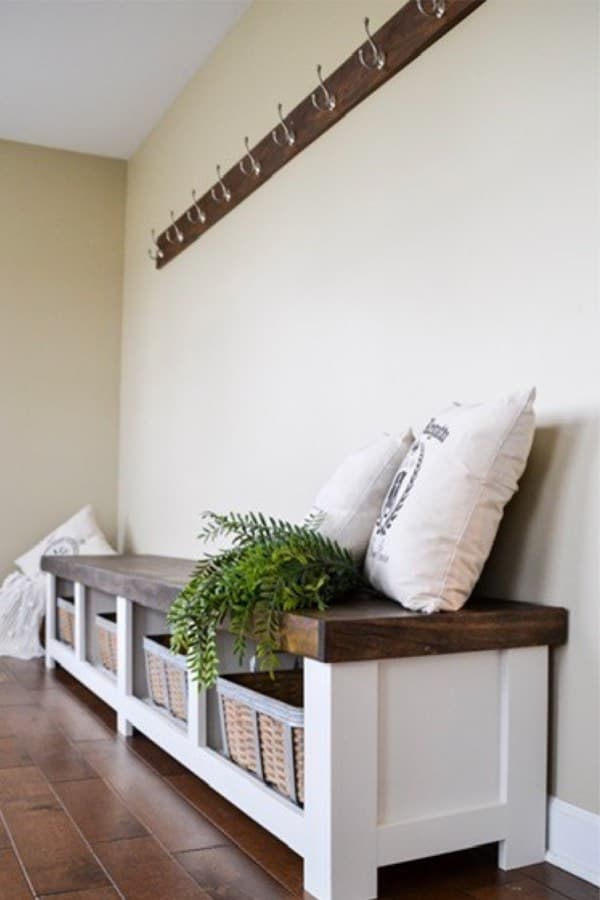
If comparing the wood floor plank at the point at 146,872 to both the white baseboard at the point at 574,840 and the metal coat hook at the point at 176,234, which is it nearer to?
the white baseboard at the point at 574,840

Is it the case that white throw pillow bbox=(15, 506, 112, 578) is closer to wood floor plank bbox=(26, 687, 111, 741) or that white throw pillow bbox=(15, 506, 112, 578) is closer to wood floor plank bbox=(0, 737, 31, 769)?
wood floor plank bbox=(26, 687, 111, 741)

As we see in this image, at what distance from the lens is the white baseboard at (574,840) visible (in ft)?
5.53

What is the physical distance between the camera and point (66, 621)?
3.77m

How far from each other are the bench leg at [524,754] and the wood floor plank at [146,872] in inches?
24.1

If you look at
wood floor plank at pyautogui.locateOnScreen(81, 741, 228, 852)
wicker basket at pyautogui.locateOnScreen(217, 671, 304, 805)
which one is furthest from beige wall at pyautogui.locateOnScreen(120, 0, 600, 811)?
wood floor plank at pyautogui.locateOnScreen(81, 741, 228, 852)

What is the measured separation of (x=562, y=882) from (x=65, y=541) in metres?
3.36

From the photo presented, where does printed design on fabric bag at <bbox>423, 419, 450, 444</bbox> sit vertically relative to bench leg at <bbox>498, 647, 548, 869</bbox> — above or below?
above

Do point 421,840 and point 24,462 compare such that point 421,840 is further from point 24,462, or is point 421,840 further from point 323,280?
point 24,462

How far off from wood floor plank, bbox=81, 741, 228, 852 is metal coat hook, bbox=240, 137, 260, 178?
204 cm

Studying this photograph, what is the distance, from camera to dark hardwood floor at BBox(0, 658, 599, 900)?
5.28ft

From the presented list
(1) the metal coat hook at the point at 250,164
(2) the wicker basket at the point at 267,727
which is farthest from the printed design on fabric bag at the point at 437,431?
(1) the metal coat hook at the point at 250,164

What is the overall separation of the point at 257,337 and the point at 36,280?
6.85ft

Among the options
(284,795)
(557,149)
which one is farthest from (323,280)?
(284,795)

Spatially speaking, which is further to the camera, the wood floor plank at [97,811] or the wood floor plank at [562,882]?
the wood floor plank at [97,811]
